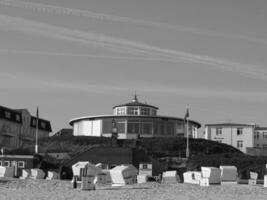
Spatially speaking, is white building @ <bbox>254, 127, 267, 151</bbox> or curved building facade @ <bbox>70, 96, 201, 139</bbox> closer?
curved building facade @ <bbox>70, 96, 201, 139</bbox>

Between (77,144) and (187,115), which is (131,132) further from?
(187,115)

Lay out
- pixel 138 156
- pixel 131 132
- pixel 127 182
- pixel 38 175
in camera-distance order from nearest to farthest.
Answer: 1. pixel 127 182
2. pixel 38 175
3. pixel 138 156
4. pixel 131 132

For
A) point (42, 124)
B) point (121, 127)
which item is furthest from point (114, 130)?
point (42, 124)

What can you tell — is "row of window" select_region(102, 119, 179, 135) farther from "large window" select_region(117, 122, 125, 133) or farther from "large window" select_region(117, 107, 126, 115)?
"large window" select_region(117, 107, 126, 115)

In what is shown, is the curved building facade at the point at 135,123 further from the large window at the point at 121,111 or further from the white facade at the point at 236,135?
the white facade at the point at 236,135

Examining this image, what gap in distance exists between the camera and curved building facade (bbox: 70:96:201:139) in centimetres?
7750

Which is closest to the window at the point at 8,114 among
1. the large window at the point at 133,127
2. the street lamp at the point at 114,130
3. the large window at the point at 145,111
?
the street lamp at the point at 114,130

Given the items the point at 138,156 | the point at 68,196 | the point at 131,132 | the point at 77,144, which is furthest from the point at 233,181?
the point at 131,132

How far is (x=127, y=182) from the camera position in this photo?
30.1 meters

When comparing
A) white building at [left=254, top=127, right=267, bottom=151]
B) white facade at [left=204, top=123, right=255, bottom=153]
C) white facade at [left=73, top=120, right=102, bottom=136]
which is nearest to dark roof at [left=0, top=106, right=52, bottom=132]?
white facade at [left=73, top=120, right=102, bottom=136]

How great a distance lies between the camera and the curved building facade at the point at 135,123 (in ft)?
254

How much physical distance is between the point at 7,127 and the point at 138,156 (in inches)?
1492

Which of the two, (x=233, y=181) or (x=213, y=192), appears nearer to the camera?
(x=213, y=192)

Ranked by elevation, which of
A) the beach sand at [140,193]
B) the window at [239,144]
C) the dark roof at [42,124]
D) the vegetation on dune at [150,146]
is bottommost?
the beach sand at [140,193]
